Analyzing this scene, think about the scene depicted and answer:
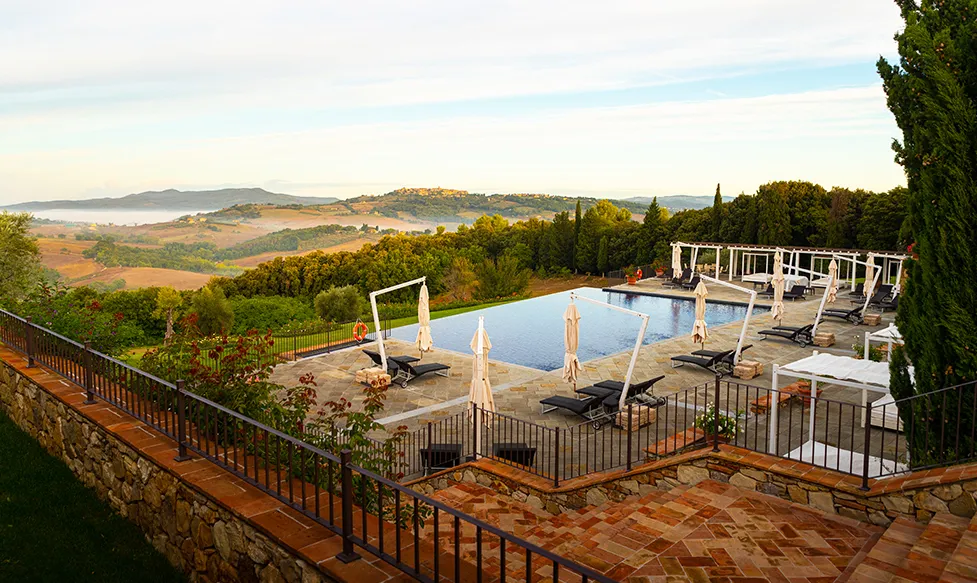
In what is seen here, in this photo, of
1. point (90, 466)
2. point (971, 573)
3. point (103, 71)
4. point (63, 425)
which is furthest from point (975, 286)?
point (103, 71)

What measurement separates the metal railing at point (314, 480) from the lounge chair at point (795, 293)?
21696 mm

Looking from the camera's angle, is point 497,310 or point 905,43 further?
point 497,310

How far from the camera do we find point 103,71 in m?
28.7

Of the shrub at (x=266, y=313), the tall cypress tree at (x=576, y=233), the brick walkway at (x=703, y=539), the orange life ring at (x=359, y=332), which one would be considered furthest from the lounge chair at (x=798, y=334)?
the tall cypress tree at (x=576, y=233)

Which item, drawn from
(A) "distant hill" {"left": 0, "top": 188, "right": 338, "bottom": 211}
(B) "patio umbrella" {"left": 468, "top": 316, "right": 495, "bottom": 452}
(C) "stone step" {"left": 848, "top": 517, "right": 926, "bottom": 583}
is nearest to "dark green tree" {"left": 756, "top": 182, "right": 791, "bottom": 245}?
(B) "patio umbrella" {"left": 468, "top": 316, "right": 495, "bottom": 452}

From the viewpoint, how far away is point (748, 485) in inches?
238

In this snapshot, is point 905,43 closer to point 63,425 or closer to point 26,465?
point 63,425

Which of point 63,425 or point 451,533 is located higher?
point 63,425

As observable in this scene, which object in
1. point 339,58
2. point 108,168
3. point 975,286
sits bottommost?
point 975,286

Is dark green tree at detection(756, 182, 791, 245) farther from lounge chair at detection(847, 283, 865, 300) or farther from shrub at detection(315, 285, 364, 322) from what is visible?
shrub at detection(315, 285, 364, 322)

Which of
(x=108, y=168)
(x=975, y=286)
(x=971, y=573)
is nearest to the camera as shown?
(x=971, y=573)

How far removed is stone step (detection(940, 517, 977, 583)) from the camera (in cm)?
367

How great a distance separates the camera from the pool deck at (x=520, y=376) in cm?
1145

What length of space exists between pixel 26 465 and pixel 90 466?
0.96 meters
